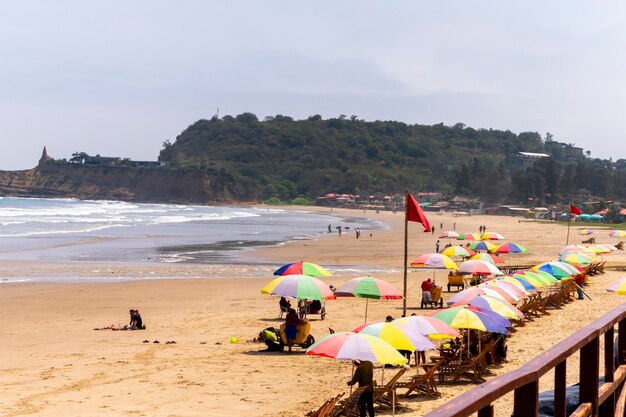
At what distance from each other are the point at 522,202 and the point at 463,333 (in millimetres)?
123051

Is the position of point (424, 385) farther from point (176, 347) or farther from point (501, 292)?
point (176, 347)

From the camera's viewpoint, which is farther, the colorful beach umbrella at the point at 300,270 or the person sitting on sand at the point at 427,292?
the person sitting on sand at the point at 427,292

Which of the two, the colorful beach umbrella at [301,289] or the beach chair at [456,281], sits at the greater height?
the colorful beach umbrella at [301,289]

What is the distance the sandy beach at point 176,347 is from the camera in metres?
11.4

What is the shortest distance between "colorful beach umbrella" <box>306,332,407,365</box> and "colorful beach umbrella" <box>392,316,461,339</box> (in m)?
1.37

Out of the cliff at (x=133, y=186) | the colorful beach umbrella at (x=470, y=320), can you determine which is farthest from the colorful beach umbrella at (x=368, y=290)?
the cliff at (x=133, y=186)

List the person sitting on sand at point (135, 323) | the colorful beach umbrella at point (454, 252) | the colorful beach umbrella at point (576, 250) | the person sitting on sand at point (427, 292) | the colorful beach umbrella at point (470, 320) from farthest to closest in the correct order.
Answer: the colorful beach umbrella at point (576, 250) < the colorful beach umbrella at point (454, 252) < the person sitting on sand at point (427, 292) < the person sitting on sand at point (135, 323) < the colorful beach umbrella at point (470, 320)

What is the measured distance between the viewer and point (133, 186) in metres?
190

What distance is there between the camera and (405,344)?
10.8m

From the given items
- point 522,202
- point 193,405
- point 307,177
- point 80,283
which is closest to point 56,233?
point 80,283

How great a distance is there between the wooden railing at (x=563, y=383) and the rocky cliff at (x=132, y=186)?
556 ft

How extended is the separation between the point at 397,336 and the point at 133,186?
18344cm

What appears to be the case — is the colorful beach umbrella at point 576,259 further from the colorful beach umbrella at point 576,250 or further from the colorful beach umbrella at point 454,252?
the colorful beach umbrella at point 454,252

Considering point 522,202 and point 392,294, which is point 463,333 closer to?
point 392,294
